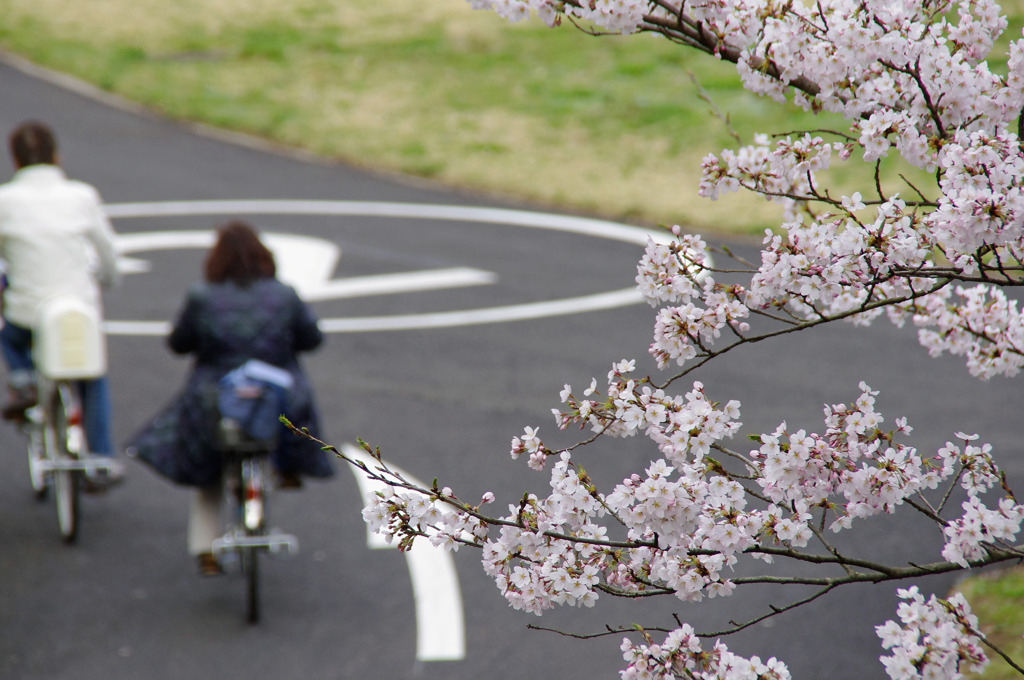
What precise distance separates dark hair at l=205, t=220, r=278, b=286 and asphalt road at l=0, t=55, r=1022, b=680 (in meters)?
1.63

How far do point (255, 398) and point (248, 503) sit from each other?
538 millimetres

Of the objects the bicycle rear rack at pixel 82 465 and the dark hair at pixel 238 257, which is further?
the bicycle rear rack at pixel 82 465

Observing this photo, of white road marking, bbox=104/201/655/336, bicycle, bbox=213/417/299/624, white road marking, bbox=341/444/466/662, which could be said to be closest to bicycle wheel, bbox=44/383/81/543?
bicycle, bbox=213/417/299/624

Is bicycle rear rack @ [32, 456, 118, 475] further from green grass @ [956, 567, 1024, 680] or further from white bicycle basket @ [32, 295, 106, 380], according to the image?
green grass @ [956, 567, 1024, 680]

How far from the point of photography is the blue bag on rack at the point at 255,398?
5625 millimetres

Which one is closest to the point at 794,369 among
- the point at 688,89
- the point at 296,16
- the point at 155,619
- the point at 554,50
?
the point at 155,619

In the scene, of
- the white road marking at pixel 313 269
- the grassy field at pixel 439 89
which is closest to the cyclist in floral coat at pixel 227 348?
the white road marking at pixel 313 269

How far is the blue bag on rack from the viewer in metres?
5.62

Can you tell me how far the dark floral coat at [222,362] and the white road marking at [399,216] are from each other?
3.63 metres

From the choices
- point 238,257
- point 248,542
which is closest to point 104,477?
point 248,542

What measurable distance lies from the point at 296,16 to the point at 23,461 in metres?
17.8

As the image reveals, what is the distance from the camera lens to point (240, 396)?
5.63 meters

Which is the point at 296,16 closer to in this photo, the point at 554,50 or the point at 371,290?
the point at 554,50

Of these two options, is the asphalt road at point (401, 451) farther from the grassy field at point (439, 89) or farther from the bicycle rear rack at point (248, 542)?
the grassy field at point (439, 89)
